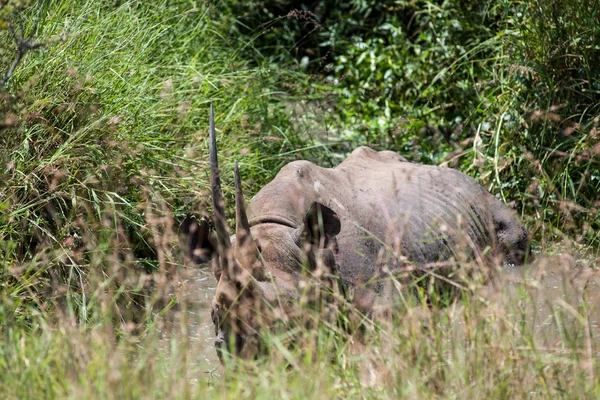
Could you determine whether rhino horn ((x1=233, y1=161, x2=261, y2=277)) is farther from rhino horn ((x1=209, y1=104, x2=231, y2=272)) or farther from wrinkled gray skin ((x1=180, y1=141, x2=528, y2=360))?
rhino horn ((x1=209, y1=104, x2=231, y2=272))

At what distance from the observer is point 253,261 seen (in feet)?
13.5

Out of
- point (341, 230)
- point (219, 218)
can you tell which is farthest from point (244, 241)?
point (341, 230)

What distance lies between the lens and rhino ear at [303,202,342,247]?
4.42 meters

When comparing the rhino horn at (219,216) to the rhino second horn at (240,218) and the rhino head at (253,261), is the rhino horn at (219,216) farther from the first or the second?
the rhino second horn at (240,218)

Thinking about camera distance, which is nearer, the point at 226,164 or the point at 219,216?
the point at 219,216

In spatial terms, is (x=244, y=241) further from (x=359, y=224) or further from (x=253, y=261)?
(x=359, y=224)

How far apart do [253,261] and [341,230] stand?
87 cm

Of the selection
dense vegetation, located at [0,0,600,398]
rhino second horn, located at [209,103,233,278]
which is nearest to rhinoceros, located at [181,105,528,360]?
rhino second horn, located at [209,103,233,278]

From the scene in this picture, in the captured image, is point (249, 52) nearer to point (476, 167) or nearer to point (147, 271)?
point (476, 167)

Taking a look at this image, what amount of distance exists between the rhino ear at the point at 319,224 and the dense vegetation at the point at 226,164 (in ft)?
1.90

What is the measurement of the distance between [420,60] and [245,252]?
479 cm

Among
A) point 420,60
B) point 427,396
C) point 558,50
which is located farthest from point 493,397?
point 420,60

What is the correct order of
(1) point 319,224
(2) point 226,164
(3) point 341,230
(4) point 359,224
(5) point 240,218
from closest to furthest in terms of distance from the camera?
(5) point 240,218 < (1) point 319,224 < (3) point 341,230 < (4) point 359,224 < (2) point 226,164

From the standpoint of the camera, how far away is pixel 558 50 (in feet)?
20.6
